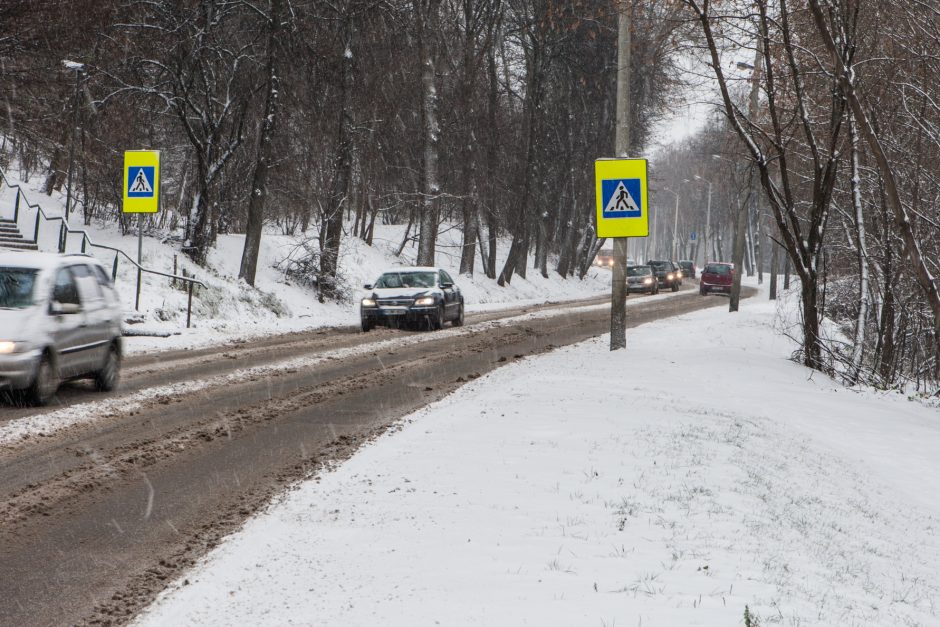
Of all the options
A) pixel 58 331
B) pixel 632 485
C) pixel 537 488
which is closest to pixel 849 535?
pixel 632 485

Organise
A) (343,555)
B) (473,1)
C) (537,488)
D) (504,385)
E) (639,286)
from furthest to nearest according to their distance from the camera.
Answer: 1. (639,286)
2. (473,1)
3. (504,385)
4. (537,488)
5. (343,555)

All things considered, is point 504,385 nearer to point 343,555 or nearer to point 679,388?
point 679,388

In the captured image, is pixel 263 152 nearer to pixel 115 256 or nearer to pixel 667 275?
pixel 115 256

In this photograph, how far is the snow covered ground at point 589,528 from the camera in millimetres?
4297

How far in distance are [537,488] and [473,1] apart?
33167 mm

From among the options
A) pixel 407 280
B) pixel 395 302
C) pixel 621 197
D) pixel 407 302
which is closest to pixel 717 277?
pixel 407 280

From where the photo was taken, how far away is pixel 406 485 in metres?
6.56

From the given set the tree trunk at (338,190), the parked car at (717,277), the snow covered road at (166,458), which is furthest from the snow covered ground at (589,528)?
the parked car at (717,277)

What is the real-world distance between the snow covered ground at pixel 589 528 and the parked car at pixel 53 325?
13.8ft

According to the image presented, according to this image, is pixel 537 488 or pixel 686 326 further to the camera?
pixel 686 326

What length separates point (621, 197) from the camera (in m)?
15.2

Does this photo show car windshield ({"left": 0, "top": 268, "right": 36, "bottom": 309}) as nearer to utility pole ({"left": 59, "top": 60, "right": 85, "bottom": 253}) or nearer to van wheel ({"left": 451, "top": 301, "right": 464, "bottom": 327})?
utility pole ({"left": 59, "top": 60, "right": 85, "bottom": 253})

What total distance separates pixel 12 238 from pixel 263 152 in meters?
6.72

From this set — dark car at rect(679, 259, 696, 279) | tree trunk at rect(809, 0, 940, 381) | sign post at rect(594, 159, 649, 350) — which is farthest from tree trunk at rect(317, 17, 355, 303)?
dark car at rect(679, 259, 696, 279)
